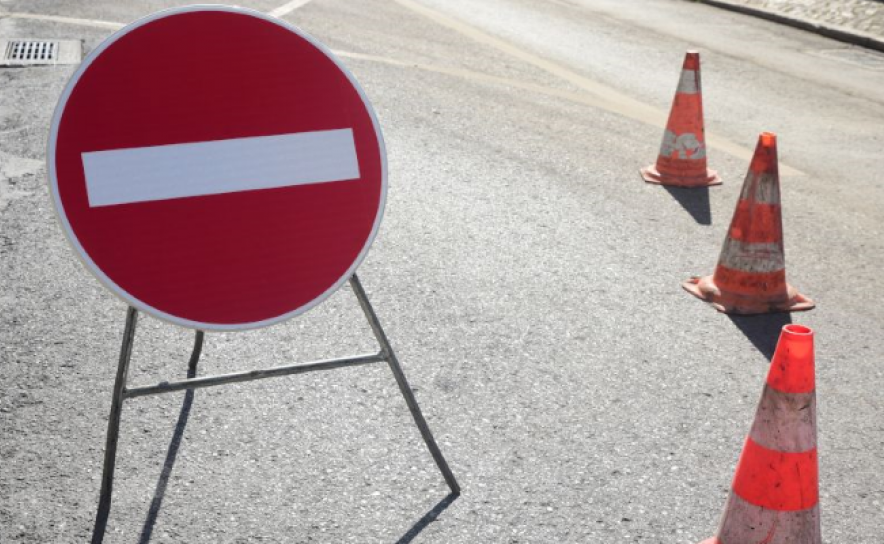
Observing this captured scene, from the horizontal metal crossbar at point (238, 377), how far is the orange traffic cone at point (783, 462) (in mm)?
1197

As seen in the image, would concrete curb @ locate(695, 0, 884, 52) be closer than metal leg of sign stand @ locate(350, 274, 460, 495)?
No

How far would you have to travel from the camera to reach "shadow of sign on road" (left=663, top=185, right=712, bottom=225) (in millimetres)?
6773

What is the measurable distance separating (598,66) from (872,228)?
497 centimetres

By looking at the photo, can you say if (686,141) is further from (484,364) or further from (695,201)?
(484,364)

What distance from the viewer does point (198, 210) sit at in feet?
10.3

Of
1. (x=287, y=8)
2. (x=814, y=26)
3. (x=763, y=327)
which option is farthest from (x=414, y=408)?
(x=814, y=26)

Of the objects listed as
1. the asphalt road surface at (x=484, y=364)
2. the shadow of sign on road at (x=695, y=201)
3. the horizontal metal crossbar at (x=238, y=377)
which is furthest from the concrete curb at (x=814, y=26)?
the horizontal metal crossbar at (x=238, y=377)

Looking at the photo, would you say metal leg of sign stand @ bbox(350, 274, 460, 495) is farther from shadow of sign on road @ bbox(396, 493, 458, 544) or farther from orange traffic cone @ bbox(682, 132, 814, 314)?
orange traffic cone @ bbox(682, 132, 814, 314)

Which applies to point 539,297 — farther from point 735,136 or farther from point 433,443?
point 735,136

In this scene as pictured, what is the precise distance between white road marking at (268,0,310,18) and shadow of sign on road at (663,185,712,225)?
6449 millimetres

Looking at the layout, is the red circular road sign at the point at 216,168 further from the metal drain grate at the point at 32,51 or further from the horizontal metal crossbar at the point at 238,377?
the metal drain grate at the point at 32,51

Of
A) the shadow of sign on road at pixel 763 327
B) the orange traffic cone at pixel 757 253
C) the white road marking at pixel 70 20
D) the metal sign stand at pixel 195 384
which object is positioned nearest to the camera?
the metal sign stand at pixel 195 384

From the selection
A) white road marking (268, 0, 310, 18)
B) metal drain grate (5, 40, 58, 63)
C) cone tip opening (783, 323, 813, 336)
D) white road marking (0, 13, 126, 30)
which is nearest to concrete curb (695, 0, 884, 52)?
white road marking (268, 0, 310, 18)

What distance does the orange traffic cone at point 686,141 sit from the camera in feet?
24.2
